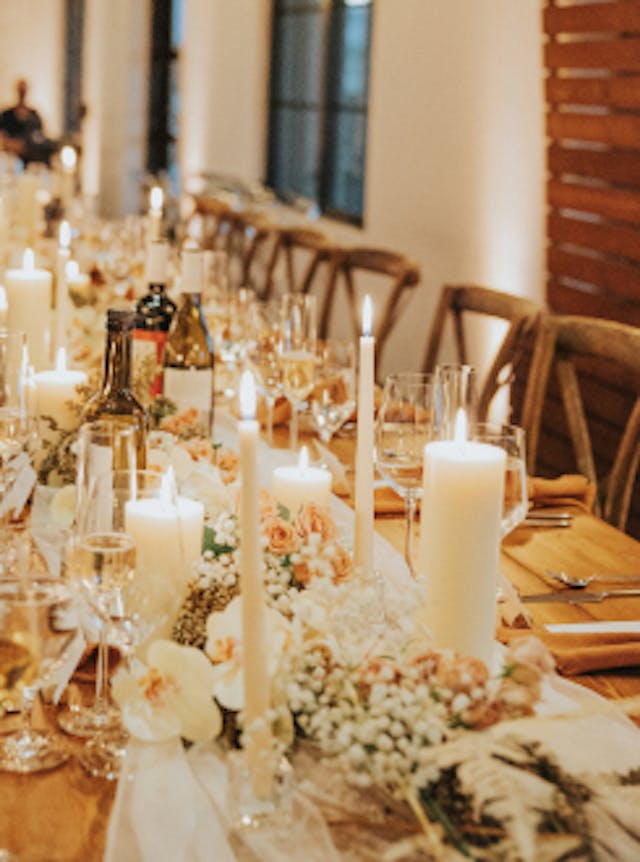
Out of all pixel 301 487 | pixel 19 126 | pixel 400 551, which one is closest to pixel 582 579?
pixel 400 551

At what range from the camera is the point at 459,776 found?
2.84 feet

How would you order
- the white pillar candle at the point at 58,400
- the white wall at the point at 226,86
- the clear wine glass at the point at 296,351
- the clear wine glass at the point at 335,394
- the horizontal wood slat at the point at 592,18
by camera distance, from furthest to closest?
the white wall at the point at 226,86 → the horizontal wood slat at the point at 592,18 → the clear wine glass at the point at 296,351 → the clear wine glass at the point at 335,394 → the white pillar candle at the point at 58,400

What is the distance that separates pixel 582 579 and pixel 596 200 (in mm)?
2540

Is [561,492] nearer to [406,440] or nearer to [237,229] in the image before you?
[406,440]

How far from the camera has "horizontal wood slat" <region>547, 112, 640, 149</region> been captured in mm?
3732

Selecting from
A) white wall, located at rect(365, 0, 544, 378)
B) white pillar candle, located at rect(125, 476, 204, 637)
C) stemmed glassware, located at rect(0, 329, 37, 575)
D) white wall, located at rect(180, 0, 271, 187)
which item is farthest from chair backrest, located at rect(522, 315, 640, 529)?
white wall, located at rect(180, 0, 271, 187)

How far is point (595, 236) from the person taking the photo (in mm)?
3947

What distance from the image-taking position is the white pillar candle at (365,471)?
1.23 m

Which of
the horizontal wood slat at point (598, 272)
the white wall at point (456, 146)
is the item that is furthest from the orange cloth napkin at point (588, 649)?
the white wall at point (456, 146)

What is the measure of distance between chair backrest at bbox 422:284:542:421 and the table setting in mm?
1395

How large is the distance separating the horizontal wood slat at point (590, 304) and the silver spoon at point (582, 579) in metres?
2.26

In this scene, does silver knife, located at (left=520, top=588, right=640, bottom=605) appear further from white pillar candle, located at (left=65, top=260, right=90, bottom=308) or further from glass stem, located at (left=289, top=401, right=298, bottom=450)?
white pillar candle, located at (left=65, top=260, right=90, bottom=308)

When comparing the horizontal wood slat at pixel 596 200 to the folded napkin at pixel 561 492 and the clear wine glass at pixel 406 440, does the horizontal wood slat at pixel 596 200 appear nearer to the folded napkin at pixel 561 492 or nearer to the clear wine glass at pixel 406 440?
the folded napkin at pixel 561 492

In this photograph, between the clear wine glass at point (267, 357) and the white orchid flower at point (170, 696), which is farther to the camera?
the clear wine glass at point (267, 357)
